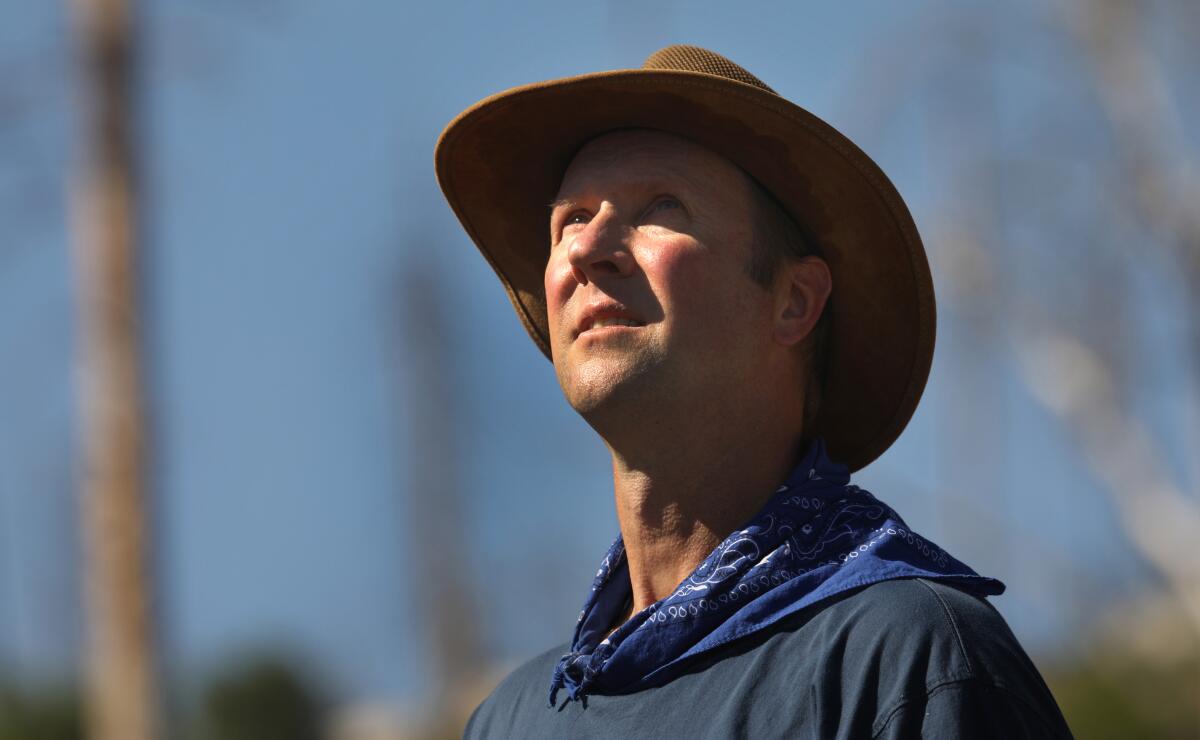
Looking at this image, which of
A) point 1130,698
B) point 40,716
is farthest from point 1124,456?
point 40,716

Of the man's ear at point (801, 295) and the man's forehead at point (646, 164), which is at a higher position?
the man's forehead at point (646, 164)

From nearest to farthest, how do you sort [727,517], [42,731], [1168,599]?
[727,517] < [42,731] < [1168,599]

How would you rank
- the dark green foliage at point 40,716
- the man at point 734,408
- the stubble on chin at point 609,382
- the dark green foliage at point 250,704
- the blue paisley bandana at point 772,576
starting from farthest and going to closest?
the dark green foliage at point 250,704, the dark green foliage at point 40,716, the stubble on chin at point 609,382, the blue paisley bandana at point 772,576, the man at point 734,408

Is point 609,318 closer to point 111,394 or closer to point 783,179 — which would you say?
point 783,179

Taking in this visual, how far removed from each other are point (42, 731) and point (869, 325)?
12798 mm

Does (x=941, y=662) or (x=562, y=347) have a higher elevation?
(x=562, y=347)

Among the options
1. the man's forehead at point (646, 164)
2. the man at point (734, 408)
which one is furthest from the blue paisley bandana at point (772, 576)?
the man's forehead at point (646, 164)

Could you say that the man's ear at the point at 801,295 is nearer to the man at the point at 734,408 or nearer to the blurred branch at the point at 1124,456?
the man at the point at 734,408

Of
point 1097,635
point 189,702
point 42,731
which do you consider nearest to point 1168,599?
point 1097,635

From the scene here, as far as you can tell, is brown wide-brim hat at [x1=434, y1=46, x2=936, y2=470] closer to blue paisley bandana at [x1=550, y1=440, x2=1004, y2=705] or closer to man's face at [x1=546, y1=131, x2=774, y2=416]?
man's face at [x1=546, y1=131, x2=774, y2=416]

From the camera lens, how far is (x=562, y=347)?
114 inches

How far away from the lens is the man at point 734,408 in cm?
235

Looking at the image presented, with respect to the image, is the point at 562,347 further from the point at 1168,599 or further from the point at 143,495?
the point at 1168,599

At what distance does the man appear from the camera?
92.5 inches
